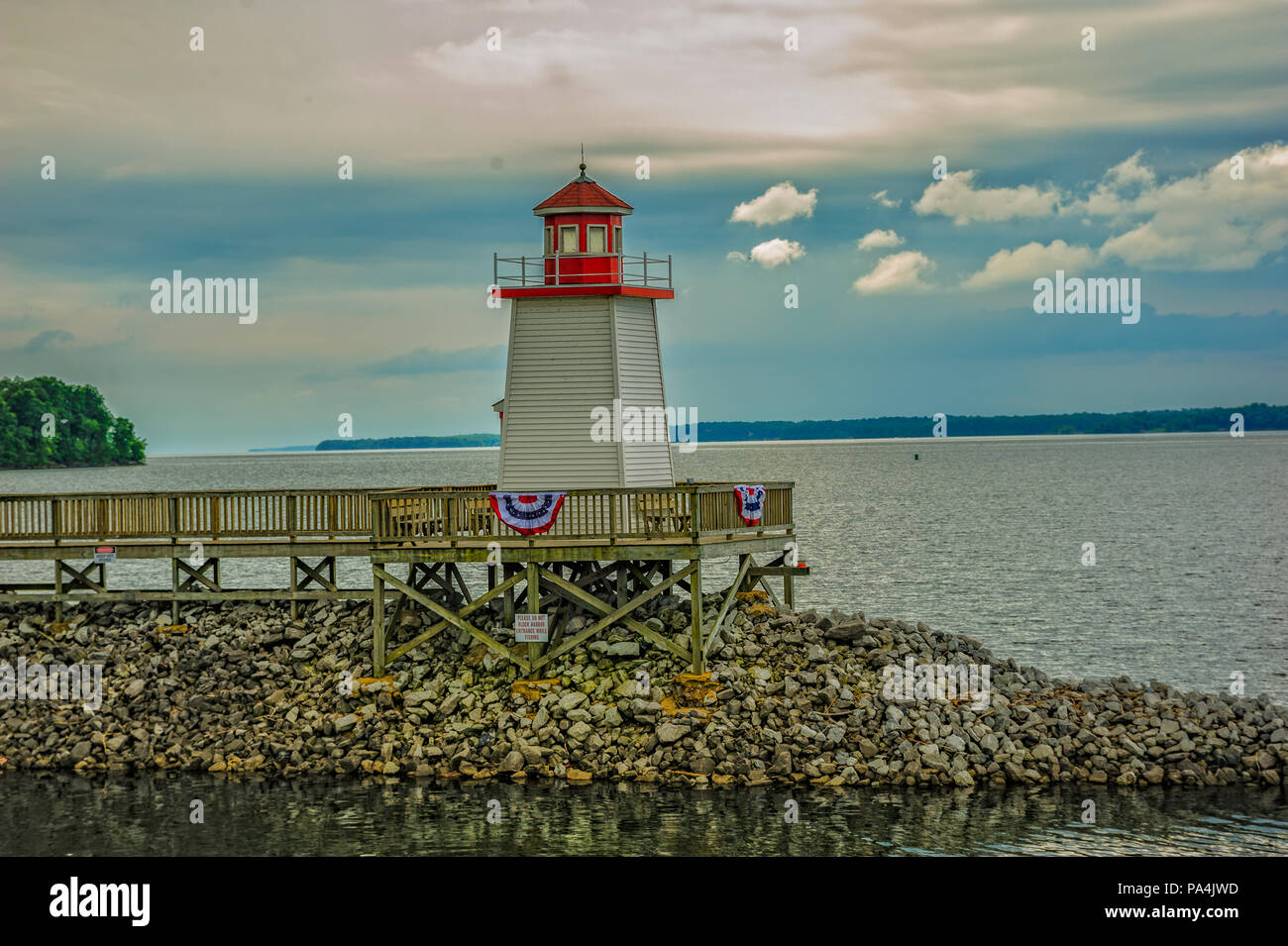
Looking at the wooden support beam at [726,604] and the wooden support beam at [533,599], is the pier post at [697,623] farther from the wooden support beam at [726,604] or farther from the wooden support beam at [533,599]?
the wooden support beam at [533,599]

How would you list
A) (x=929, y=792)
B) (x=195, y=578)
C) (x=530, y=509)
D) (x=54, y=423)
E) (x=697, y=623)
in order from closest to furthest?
(x=929, y=792), (x=697, y=623), (x=530, y=509), (x=195, y=578), (x=54, y=423)

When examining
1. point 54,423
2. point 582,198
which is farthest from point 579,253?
point 54,423

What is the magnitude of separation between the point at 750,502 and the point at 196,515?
10887 mm

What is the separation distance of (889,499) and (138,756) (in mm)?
94582

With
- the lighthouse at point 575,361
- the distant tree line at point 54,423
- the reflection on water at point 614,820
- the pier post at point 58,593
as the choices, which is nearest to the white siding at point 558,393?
the lighthouse at point 575,361

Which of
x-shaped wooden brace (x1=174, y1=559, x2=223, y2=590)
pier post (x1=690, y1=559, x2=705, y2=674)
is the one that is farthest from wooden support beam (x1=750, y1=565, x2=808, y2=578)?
x-shaped wooden brace (x1=174, y1=559, x2=223, y2=590)

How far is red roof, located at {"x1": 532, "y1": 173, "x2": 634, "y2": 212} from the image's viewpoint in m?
25.3

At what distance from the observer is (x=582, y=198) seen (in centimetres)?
2536

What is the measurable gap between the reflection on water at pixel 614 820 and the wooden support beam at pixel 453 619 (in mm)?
3032

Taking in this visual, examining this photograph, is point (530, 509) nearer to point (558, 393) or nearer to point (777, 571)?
point (558, 393)

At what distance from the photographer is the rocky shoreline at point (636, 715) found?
68.6 ft

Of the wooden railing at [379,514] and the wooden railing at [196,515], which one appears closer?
the wooden railing at [379,514]

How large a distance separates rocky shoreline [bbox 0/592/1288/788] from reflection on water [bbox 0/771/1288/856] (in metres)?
0.54
